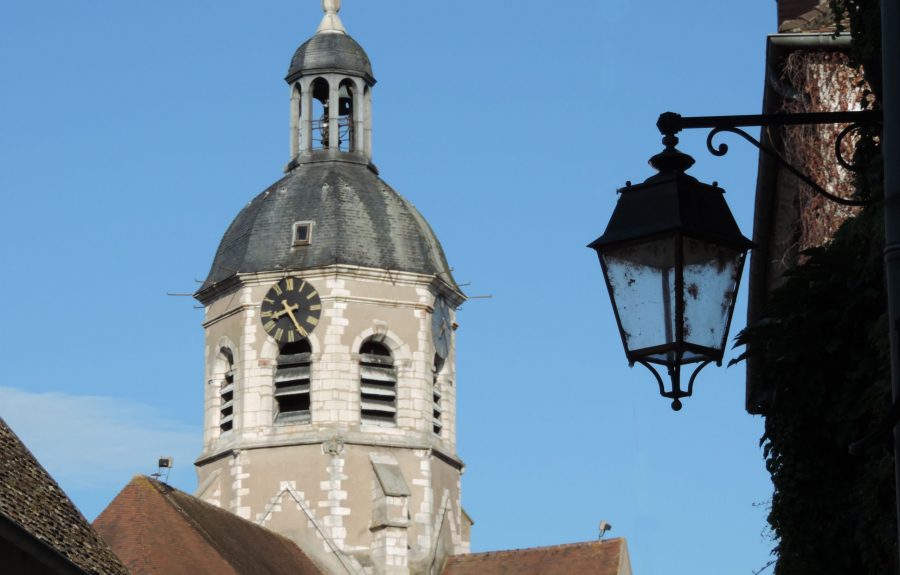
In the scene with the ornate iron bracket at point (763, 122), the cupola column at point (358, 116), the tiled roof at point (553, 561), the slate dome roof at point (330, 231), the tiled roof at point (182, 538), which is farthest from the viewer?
the cupola column at point (358, 116)

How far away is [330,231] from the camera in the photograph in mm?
33469

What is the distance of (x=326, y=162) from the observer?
35.1 metres

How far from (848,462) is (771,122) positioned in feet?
12.2

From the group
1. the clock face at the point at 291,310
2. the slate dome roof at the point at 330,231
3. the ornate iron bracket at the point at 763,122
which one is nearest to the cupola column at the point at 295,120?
the slate dome roof at the point at 330,231

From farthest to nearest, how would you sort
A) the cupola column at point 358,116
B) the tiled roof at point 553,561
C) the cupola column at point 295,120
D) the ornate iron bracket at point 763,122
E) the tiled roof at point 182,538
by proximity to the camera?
the cupola column at point 295,120, the cupola column at point 358,116, the tiled roof at point 553,561, the tiled roof at point 182,538, the ornate iron bracket at point 763,122

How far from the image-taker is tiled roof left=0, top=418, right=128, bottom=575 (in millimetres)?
14836

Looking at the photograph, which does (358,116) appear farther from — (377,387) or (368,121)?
(377,387)

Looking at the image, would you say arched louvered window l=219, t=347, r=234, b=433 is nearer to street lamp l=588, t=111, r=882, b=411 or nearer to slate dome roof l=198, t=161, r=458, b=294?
slate dome roof l=198, t=161, r=458, b=294

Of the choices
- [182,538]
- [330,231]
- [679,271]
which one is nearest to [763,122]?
[679,271]

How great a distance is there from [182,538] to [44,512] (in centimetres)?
1299

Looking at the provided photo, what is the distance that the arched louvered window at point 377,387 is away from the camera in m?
32.9

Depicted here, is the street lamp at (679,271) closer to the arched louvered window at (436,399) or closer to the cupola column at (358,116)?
the arched louvered window at (436,399)

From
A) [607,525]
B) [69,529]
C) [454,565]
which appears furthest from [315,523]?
[69,529]

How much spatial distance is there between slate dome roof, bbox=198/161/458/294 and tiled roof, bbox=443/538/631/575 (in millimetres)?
4870
